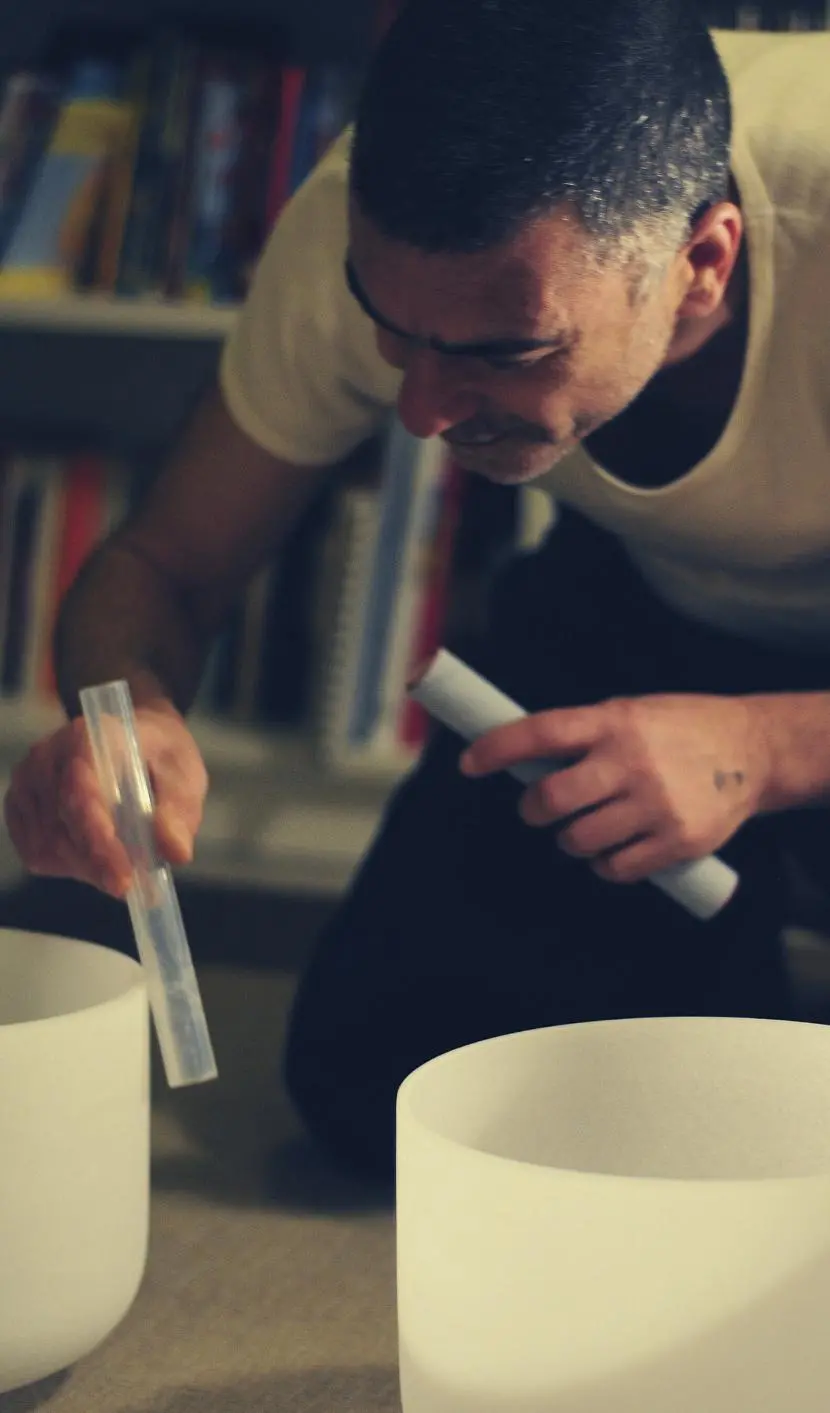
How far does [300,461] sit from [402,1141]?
0.64 meters

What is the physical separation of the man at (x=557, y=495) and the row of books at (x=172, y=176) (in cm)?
47

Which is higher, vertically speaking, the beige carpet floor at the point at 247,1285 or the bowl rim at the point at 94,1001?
the bowl rim at the point at 94,1001

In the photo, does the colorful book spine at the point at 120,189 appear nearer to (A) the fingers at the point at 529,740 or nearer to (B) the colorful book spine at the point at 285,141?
(B) the colorful book spine at the point at 285,141

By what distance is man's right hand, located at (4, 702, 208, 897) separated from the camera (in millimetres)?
749

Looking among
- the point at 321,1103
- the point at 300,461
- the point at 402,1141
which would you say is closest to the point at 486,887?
the point at 321,1103

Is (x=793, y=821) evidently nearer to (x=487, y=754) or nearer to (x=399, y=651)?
(x=487, y=754)

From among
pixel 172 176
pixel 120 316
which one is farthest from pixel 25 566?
pixel 172 176

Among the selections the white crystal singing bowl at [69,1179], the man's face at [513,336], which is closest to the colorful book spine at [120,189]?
the man's face at [513,336]

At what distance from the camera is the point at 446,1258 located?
515mm

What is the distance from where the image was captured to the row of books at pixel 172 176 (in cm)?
153

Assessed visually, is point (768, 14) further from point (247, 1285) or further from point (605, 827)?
point (247, 1285)

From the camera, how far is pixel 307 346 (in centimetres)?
106

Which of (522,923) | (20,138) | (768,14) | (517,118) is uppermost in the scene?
(517,118)

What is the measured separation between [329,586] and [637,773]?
0.76m
